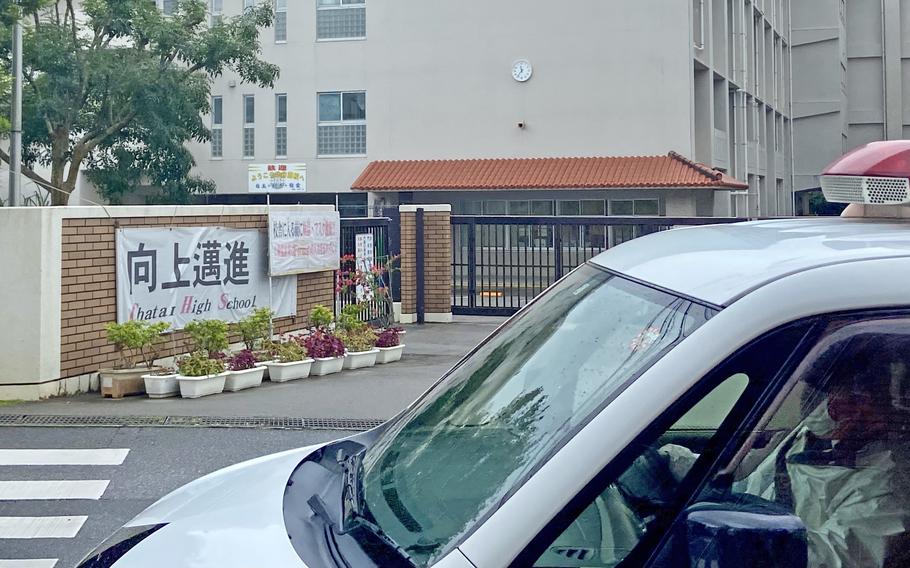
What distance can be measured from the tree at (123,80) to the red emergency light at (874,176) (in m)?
27.4

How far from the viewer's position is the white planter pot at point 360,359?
1379cm

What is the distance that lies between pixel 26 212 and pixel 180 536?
946 centimetres

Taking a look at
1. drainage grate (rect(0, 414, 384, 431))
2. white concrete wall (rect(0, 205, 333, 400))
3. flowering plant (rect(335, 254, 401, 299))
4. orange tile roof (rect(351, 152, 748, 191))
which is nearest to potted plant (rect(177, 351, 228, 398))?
drainage grate (rect(0, 414, 384, 431))

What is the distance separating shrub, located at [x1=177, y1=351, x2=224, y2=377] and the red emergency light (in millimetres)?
9383

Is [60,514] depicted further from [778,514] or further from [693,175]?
[693,175]

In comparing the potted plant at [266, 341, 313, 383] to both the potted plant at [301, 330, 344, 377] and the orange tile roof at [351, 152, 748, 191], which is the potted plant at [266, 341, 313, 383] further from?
the orange tile roof at [351, 152, 748, 191]

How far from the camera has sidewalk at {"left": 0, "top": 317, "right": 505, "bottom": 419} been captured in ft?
34.5

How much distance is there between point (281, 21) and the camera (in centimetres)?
3447

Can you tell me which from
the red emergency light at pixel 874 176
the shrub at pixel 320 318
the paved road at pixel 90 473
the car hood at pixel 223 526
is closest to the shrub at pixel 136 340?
the paved road at pixel 90 473

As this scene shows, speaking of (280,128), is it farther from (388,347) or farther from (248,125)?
(388,347)

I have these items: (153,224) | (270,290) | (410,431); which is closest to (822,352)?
(410,431)

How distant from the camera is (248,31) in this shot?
30750mm

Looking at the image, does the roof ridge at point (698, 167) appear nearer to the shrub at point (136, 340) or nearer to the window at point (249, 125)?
the window at point (249, 125)

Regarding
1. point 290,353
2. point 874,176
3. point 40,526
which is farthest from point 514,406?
point 290,353
